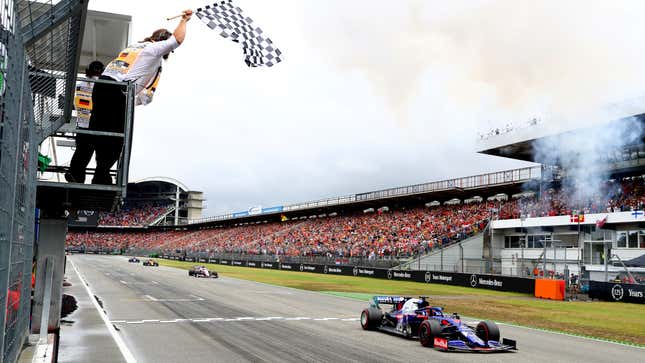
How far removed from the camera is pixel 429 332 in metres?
11.5

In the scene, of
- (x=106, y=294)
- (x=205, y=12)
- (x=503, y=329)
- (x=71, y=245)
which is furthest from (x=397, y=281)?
(x=71, y=245)

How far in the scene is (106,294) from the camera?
22.8m

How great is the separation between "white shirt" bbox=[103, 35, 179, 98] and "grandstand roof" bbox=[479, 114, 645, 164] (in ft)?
122

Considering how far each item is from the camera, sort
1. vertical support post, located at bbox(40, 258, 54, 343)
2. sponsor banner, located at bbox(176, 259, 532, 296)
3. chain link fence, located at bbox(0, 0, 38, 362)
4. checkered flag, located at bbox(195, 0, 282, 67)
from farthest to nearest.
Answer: sponsor banner, located at bbox(176, 259, 532, 296)
checkered flag, located at bbox(195, 0, 282, 67)
vertical support post, located at bbox(40, 258, 54, 343)
chain link fence, located at bbox(0, 0, 38, 362)

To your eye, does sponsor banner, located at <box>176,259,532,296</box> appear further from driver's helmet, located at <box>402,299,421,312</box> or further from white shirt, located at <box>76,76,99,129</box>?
white shirt, located at <box>76,76,99,129</box>

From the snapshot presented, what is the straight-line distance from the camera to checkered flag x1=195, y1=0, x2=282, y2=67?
8.34 metres

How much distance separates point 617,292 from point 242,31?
23583 mm

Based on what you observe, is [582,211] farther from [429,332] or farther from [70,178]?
[70,178]

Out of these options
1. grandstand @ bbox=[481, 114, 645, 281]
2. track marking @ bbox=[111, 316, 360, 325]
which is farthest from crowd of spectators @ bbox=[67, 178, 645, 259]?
track marking @ bbox=[111, 316, 360, 325]

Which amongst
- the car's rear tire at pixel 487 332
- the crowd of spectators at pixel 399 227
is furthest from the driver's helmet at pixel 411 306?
the crowd of spectators at pixel 399 227

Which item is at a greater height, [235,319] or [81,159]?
[81,159]

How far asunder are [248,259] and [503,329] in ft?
167

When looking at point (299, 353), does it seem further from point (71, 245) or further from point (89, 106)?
point (71, 245)

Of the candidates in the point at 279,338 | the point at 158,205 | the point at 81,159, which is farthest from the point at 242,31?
the point at 158,205
